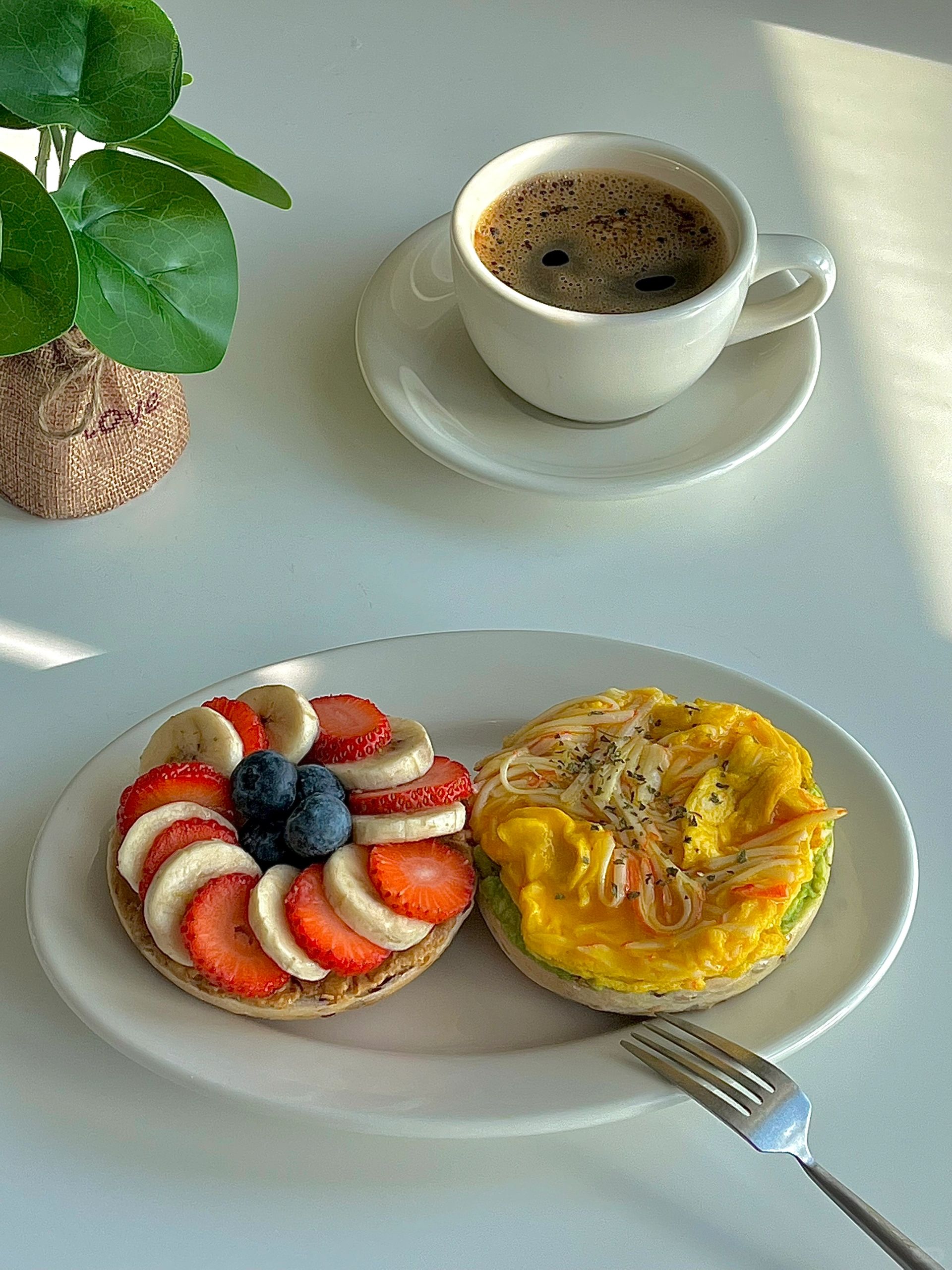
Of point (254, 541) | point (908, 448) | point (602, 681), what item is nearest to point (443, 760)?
point (602, 681)

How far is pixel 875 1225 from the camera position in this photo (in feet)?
3.52

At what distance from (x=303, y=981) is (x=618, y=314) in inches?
32.7

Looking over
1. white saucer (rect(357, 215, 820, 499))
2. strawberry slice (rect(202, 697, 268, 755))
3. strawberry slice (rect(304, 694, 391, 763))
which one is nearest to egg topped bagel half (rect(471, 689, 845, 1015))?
strawberry slice (rect(304, 694, 391, 763))

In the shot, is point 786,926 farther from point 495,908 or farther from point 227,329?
point 227,329

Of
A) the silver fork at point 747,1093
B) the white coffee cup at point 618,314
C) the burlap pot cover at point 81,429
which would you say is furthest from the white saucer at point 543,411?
the silver fork at point 747,1093

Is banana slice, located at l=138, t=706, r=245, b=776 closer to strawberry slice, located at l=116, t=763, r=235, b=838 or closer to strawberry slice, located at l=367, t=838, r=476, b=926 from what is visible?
strawberry slice, located at l=116, t=763, r=235, b=838

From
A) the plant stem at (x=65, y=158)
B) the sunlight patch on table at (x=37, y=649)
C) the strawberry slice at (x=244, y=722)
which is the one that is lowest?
the sunlight patch on table at (x=37, y=649)

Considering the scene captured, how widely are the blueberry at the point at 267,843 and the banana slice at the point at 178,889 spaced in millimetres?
41

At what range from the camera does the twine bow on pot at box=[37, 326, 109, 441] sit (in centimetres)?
147

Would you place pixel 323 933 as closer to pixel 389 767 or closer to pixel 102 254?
pixel 389 767

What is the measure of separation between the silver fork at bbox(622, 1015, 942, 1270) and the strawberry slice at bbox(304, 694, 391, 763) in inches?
14.1

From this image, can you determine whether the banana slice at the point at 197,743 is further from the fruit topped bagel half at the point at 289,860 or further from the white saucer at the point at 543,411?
the white saucer at the point at 543,411

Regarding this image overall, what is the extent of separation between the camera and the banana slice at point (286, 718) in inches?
51.2

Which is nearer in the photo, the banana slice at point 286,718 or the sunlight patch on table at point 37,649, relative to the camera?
the banana slice at point 286,718
